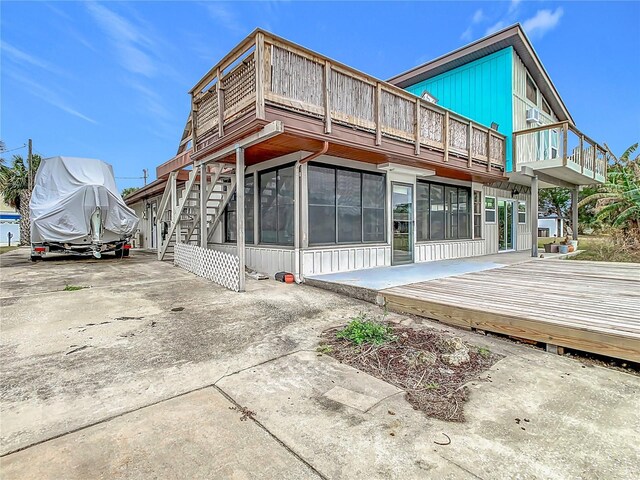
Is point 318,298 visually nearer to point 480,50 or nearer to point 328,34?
point 480,50

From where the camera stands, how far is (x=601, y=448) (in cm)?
195

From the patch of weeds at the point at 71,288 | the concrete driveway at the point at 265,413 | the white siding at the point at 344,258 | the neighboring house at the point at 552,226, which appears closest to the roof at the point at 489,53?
the white siding at the point at 344,258

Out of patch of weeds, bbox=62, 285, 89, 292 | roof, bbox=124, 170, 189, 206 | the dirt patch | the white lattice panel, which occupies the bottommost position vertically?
the dirt patch

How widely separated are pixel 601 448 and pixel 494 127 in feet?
38.5

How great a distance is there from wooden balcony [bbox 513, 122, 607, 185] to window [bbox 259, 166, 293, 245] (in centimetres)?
804

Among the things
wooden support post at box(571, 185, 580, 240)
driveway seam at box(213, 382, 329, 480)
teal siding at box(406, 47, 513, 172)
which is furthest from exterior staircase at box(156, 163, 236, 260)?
wooden support post at box(571, 185, 580, 240)

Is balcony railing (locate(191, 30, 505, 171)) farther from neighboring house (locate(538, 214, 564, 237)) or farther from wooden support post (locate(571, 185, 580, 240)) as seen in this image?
neighboring house (locate(538, 214, 564, 237))

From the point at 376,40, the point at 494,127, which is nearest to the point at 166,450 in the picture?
the point at 494,127

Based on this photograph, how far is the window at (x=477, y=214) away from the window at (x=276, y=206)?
7996 millimetres

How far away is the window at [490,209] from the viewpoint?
1284 cm

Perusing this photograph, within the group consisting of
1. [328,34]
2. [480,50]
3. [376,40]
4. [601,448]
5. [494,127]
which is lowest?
[601,448]

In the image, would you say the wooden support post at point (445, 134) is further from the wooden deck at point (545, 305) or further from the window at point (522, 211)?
the window at point (522, 211)

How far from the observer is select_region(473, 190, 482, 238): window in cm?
1238

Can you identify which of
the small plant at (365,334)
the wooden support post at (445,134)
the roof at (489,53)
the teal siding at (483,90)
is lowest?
the small plant at (365,334)
